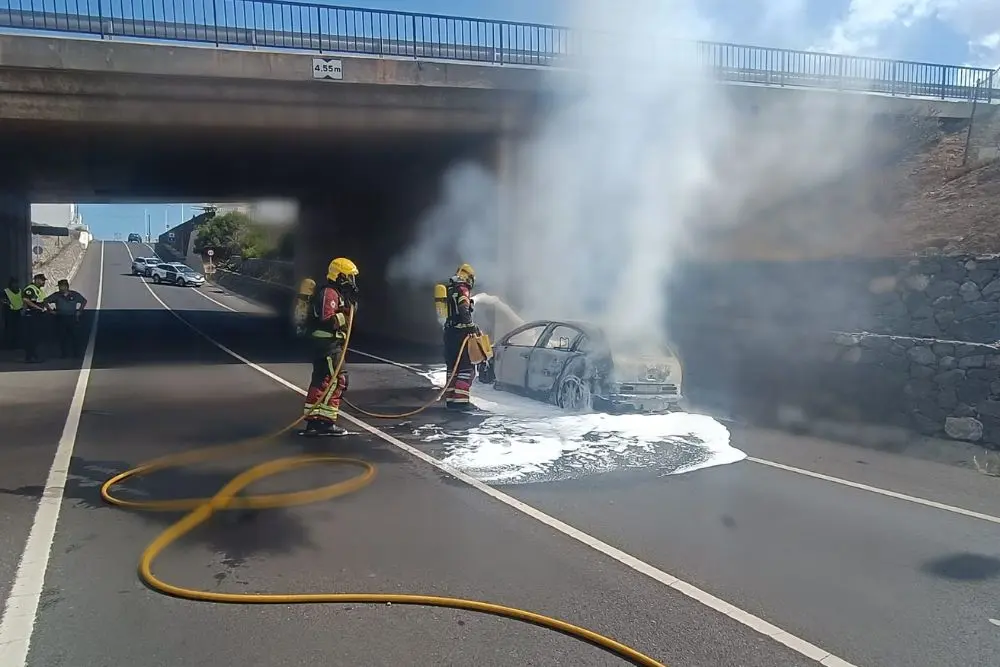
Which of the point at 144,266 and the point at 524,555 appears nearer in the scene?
the point at 524,555

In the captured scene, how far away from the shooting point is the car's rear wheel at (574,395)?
958 centimetres

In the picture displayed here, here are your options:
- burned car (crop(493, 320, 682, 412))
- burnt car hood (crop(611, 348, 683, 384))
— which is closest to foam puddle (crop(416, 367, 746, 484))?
burned car (crop(493, 320, 682, 412))

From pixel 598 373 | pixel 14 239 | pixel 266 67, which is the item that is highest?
pixel 266 67

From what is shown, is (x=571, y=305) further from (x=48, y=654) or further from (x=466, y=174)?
A: (x=48, y=654)

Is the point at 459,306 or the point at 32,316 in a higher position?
the point at 459,306

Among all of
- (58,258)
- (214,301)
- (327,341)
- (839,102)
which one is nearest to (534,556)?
(327,341)

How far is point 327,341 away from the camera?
27.1 ft

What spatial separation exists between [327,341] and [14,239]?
22024mm

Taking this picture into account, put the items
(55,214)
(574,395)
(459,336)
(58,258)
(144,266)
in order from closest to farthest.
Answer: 1. (574,395)
2. (459,336)
3. (144,266)
4. (58,258)
5. (55,214)

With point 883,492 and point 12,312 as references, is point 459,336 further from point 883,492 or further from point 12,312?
point 12,312

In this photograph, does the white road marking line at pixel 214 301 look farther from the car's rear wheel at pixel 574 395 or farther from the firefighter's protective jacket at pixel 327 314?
the firefighter's protective jacket at pixel 327 314

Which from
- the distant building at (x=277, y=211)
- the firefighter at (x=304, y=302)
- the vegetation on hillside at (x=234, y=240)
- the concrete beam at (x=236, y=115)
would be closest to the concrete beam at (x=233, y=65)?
the concrete beam at (x=236, y=115)

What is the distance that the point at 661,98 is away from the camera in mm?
13641

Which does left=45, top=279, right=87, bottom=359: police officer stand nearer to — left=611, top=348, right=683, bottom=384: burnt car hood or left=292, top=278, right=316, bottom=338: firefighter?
left=292, top=278, right=316, bottom=338: firefighter
